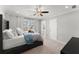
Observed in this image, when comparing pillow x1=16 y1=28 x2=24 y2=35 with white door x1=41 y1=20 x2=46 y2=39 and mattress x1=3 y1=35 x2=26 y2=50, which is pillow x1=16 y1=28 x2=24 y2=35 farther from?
white door x1=41 y1=20 x2=46 y2=39

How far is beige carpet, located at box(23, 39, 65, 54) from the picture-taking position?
1.69 metres

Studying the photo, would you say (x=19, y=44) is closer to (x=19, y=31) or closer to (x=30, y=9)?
(x=19, y=31)

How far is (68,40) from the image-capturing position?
1.65m

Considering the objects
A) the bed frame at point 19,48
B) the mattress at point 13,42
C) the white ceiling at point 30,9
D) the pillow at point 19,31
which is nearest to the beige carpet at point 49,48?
the bed frame at point 19,48

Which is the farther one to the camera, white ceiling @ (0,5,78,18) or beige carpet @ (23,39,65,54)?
beige carpet @ (23,39,65,54)

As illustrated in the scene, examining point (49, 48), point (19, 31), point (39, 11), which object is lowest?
point (49, 48)

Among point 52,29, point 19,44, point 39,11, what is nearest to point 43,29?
point 52,29

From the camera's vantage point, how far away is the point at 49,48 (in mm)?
1726

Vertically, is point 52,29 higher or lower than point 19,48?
higher

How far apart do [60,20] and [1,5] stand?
39.1 inches

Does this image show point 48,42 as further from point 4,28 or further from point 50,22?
point 4,28

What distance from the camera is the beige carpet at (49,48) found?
169cm

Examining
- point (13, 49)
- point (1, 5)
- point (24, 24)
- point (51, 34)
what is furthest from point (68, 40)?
point (1, 5)

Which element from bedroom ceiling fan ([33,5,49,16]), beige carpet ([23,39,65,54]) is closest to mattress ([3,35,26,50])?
beige carpet ([23,39,65,54])
